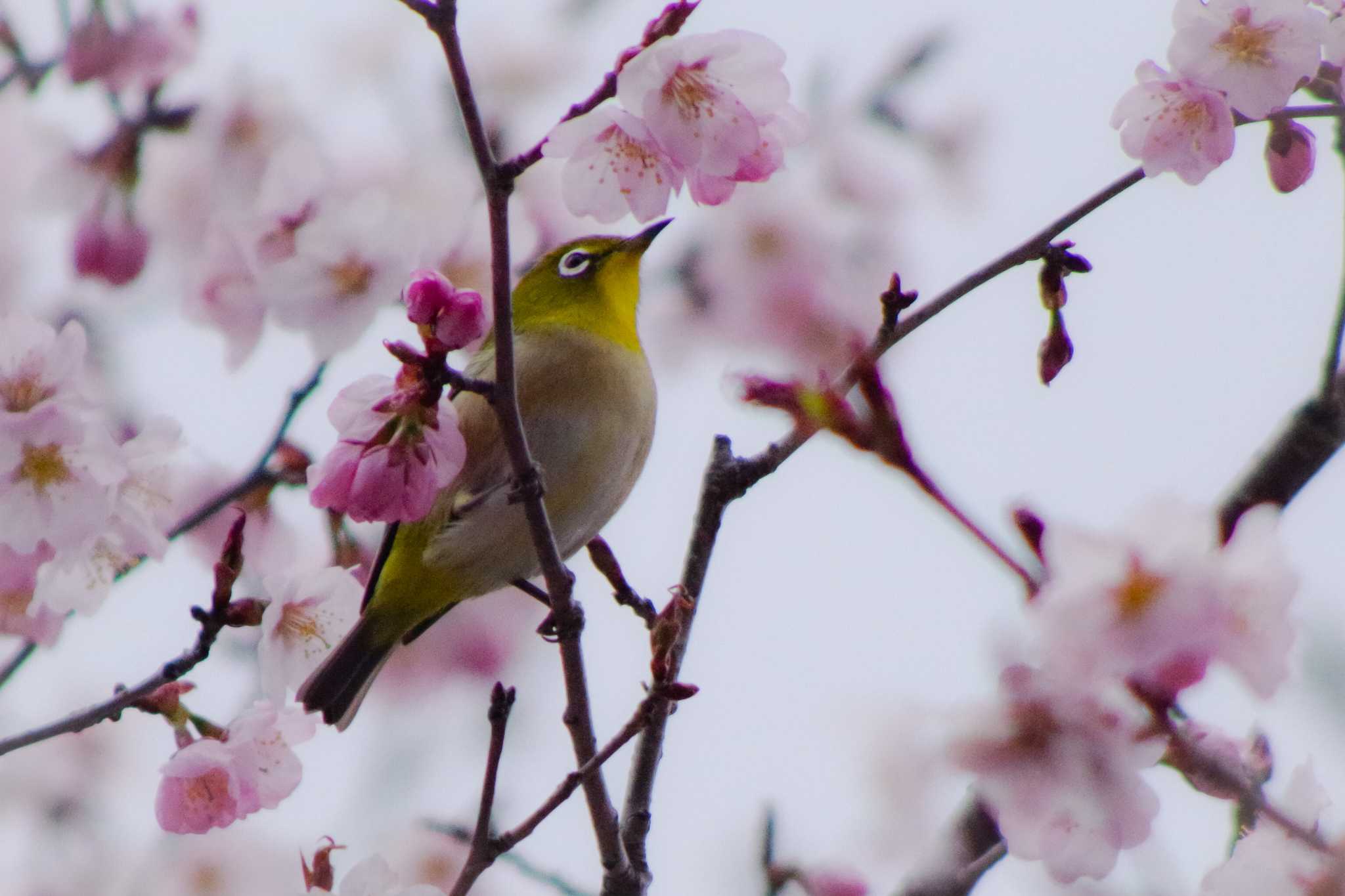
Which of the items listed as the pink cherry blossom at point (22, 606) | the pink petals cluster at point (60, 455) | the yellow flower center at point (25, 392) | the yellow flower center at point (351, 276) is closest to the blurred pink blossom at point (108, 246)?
the yellow flower center at point (351, 276)

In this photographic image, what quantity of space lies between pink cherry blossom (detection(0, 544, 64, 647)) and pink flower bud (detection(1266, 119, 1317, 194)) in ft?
8.93

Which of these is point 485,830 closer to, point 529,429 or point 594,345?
point 529,429

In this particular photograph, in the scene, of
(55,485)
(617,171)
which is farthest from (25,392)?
(617,171)

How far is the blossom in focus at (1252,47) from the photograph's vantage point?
2.39 meters

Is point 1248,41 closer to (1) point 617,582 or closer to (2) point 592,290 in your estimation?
(1) point 617,582

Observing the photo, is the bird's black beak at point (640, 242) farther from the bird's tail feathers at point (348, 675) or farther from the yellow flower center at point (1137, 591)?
the yellow flower center at point (1137, 591)

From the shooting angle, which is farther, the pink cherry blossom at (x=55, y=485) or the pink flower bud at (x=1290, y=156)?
the pink cherry blossom at (x=55, y=485)

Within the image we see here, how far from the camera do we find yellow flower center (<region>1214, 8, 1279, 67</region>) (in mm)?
2395

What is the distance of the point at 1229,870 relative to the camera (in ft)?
6.92

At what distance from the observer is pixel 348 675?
12.4ft

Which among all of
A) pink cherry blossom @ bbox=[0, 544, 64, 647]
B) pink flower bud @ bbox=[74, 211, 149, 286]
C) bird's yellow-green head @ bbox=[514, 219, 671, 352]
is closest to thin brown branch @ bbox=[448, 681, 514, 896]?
pink cherry blossom @ bbox=[0, 544, 64, 647]

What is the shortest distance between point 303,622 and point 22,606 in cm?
85

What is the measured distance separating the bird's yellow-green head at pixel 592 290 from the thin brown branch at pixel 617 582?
117 cm

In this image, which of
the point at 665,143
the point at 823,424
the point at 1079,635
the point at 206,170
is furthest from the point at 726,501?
the point at 206,170
